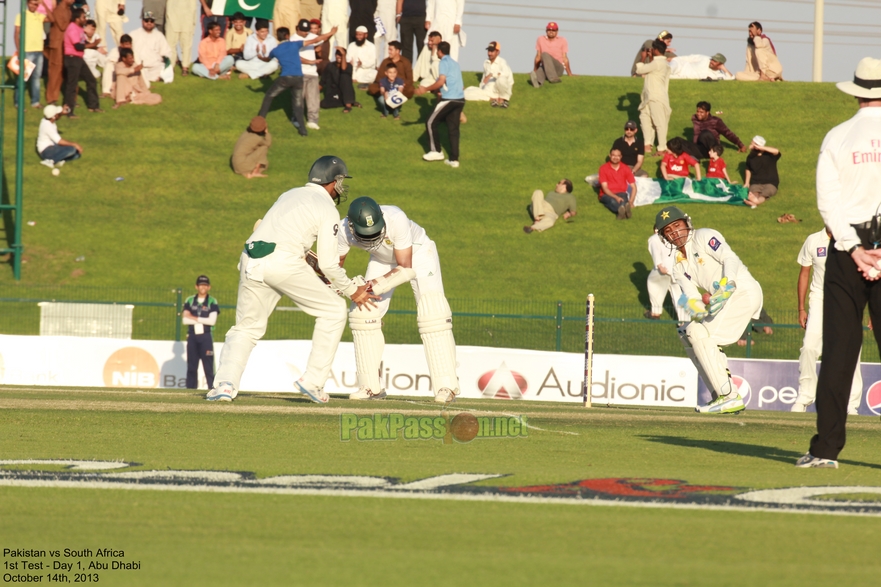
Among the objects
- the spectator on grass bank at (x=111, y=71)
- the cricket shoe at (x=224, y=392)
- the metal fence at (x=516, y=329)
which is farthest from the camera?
the spectator on grass bank at (x=111, y=71)

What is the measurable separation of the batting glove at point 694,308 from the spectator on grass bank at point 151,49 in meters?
22.4

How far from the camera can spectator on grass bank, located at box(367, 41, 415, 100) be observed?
29.8 m

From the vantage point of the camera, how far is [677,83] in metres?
36.3

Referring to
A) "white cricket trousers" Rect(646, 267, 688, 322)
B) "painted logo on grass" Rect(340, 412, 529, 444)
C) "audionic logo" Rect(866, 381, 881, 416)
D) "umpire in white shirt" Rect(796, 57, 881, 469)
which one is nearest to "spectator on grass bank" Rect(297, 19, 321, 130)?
"white cricket trousers" Rect(646, 267, 688, 322)

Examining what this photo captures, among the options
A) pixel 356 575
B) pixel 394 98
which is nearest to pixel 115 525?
pixel 356 575

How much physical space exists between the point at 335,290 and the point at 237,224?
18.2m

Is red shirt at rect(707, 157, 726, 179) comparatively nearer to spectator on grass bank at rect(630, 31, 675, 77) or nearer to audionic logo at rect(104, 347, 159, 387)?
spectator on grass bank at rect(630, 31, 675, 77)

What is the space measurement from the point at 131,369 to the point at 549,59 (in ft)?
60.9

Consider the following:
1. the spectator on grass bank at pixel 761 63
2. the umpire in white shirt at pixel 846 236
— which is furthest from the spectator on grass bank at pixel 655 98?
the umpire in white shirt at pixel 846 236

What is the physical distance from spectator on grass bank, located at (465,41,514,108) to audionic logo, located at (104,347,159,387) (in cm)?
1475

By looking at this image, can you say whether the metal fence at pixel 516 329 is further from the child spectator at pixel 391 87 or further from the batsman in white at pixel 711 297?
the batsman in white at pixel 711 297

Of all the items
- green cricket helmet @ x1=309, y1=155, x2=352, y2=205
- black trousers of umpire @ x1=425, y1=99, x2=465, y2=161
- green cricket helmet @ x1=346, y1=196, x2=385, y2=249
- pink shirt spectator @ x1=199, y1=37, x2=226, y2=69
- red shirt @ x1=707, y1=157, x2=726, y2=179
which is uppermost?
pink shirt spectator @ x1=199, y1=37, x2=226, y2=69

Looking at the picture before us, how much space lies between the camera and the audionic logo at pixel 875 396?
20906 millimetres

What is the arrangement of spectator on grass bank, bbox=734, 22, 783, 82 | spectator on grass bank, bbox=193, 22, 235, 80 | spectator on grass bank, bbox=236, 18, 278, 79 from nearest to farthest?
spectator on grass bank, bbox=236, 18, 278, 79, spectator on grass bank, bbox=193, 22, 235, 80, spectator on grass bank, bbox=734, 22, 783, 82
